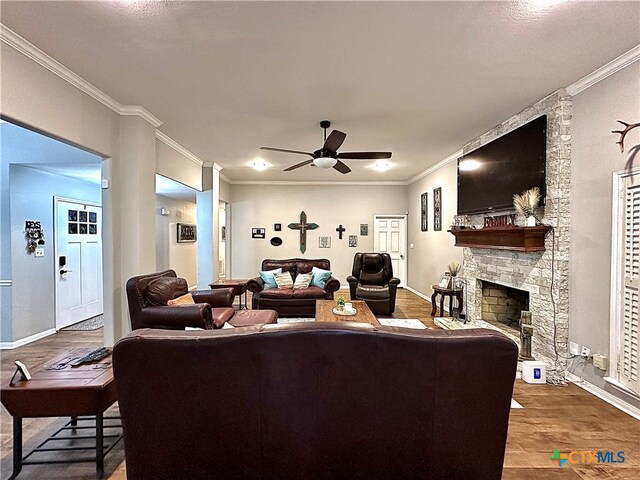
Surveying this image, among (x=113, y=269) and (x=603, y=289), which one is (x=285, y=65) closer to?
(x=113, y=269)

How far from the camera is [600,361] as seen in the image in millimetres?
3061

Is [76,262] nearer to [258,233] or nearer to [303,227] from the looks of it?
[258,233]

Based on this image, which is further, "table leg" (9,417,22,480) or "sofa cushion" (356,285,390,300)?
"sofa cushion" (356,285,390,300)

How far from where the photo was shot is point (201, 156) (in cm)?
638

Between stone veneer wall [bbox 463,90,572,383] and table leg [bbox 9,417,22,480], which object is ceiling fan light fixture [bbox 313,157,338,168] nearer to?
stone veneer wall [bbox 463,90,572,383]

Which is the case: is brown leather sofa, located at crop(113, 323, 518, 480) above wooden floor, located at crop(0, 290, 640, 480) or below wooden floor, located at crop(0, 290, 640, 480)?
above

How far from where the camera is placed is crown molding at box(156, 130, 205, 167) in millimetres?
4918

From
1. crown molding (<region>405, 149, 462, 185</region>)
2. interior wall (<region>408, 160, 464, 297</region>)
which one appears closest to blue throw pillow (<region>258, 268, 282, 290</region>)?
interior wall (<region>408, 160, 464, 297</region>)

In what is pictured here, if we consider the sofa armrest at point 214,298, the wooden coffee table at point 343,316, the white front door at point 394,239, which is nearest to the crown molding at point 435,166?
the white front door at point 394,239

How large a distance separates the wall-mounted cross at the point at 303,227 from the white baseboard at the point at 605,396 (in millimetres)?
6541

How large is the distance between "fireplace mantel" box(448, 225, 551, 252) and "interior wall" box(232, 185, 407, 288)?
4.18m

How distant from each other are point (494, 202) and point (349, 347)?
3.78 metres

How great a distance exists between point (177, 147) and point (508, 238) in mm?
4866

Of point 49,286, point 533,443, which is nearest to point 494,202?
point 533,443
